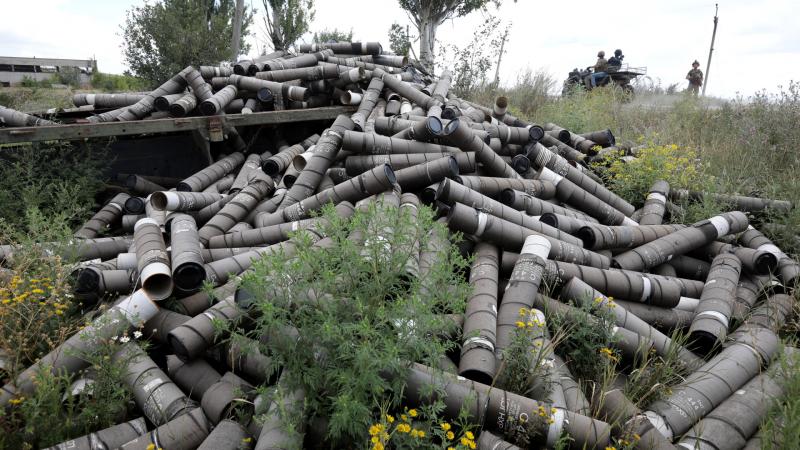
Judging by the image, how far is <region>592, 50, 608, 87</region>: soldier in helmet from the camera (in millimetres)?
16562

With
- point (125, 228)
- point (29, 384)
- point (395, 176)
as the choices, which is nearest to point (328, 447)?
point (29, 384)

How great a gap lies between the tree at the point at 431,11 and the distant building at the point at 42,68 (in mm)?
20001

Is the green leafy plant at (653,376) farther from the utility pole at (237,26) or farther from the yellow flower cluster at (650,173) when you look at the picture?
the utility pole at (237,26)

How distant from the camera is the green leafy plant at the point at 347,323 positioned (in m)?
2.02

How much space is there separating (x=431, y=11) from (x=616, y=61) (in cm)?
796

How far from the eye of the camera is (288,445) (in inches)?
79.5

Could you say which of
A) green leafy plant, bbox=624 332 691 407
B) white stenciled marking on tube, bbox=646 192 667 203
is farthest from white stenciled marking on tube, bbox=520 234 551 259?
white stenciled marking on tube, bbox=646 192 667 203

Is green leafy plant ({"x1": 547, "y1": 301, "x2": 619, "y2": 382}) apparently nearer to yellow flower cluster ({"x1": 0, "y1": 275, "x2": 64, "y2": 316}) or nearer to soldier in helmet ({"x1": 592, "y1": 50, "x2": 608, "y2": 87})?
yellow flower cluster ({"x1": 0, "y1": 275, "x2": 64, "y2": 316})

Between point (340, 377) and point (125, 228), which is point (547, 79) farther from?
point (340, 377)

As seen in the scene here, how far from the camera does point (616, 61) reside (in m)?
17.2

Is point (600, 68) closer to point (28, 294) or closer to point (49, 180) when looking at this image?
point (49, 180)

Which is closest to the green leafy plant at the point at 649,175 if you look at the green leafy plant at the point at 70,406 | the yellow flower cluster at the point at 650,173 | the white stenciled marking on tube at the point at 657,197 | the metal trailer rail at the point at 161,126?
the yellow flower cluster at the point at 650,173

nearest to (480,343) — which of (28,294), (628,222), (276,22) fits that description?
(28,294)

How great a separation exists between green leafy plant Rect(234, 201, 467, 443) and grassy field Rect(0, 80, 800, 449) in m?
0.01
